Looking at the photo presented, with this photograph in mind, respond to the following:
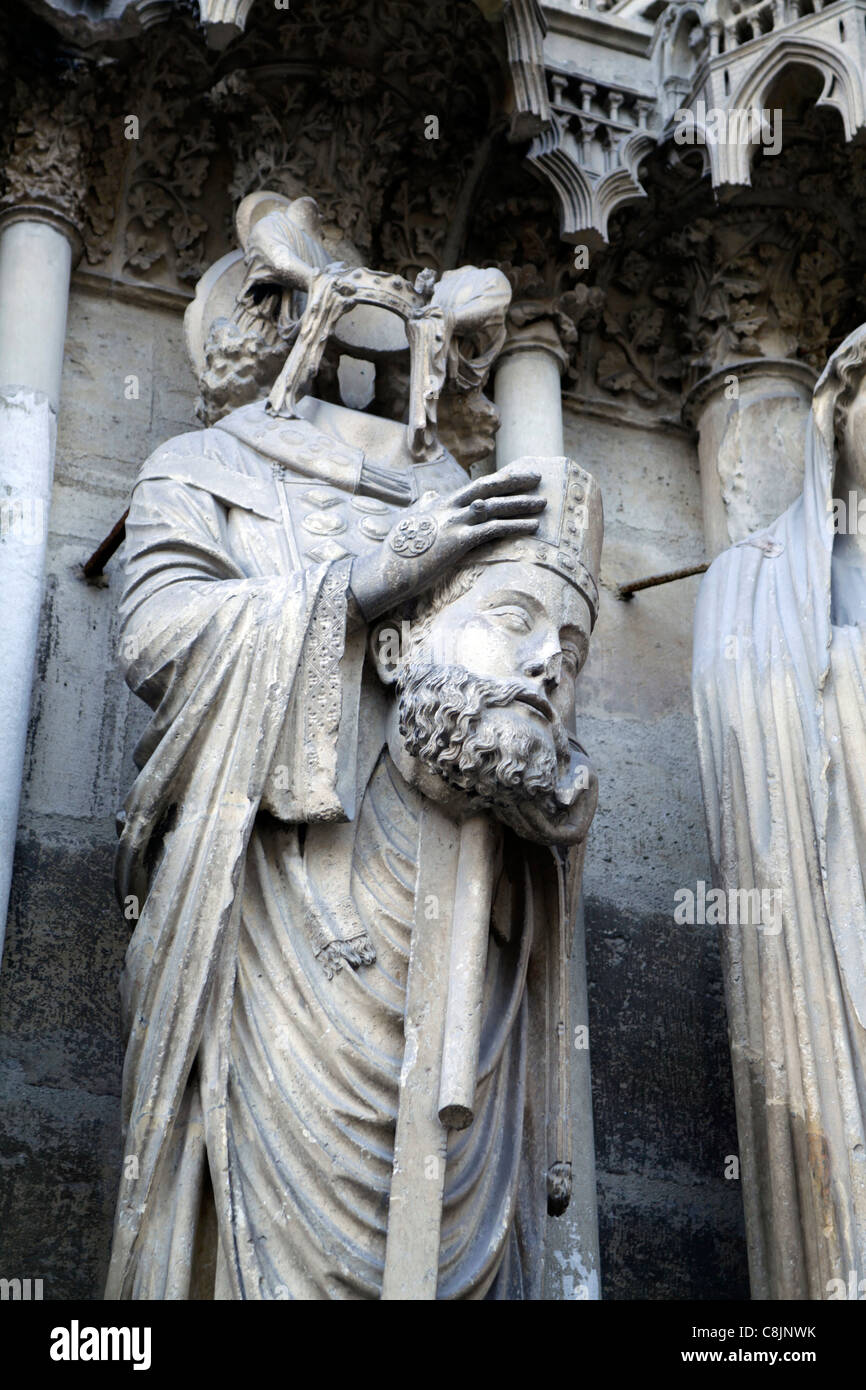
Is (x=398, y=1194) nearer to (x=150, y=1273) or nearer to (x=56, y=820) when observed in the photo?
(x=150, y=1273)

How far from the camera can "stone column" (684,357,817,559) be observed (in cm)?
636

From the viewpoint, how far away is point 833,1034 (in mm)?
4750

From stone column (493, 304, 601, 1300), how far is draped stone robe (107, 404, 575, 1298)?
1.76 feet

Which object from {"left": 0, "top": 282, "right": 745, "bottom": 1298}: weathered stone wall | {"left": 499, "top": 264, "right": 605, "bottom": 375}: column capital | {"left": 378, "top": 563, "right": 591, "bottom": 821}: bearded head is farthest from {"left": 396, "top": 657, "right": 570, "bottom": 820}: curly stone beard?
{"left": 499, "top": 264, "right": 605, "bottom": 375}: column capital

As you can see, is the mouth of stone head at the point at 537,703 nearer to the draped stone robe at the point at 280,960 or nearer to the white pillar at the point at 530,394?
the draped stone robe at the point at 280,960

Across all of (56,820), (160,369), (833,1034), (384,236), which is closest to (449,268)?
(384,236)

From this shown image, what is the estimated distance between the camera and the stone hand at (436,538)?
475 cm

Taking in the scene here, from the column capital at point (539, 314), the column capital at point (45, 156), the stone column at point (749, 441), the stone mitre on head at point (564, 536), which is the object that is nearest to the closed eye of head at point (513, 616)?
the stone mitre on head at point (564, 536)

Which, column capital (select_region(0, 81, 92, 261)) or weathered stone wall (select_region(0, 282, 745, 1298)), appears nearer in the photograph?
weathered stone wall (select_region(0, 282, 745, 1298))

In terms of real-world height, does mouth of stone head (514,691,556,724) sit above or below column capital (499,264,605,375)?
below

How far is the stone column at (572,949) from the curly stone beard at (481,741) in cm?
94

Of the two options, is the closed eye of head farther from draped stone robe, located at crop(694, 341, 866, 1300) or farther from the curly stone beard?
draped stone robe, located at crop(694, 341, 866, 1300)

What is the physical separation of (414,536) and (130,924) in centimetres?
113

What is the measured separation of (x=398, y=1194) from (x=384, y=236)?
121 inches
